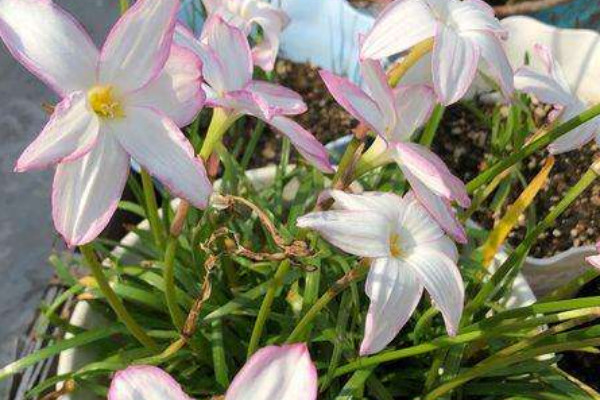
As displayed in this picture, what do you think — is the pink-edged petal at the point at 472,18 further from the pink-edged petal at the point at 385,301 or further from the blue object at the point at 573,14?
the blue object at the point at 573,14

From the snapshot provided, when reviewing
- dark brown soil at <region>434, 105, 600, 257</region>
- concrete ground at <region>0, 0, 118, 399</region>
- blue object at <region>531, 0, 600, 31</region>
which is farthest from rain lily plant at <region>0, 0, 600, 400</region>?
blue object at <region>531, 0, 600, 31</region>

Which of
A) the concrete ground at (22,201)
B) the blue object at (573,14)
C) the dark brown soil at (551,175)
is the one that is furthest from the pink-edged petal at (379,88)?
the blue object at (573,14)

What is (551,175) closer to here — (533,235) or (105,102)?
(533,235)

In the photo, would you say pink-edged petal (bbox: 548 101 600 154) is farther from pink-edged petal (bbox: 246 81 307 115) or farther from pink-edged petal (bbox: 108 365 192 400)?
pink-edged petal (bbox: 108 365 192 400)

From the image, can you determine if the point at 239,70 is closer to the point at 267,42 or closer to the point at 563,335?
the point at 267,42

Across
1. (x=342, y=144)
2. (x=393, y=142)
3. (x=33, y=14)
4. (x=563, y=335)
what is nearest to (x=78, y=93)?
(x=33, y=14)

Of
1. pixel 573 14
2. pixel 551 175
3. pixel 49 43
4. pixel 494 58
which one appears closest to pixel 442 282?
pixel 494 58
